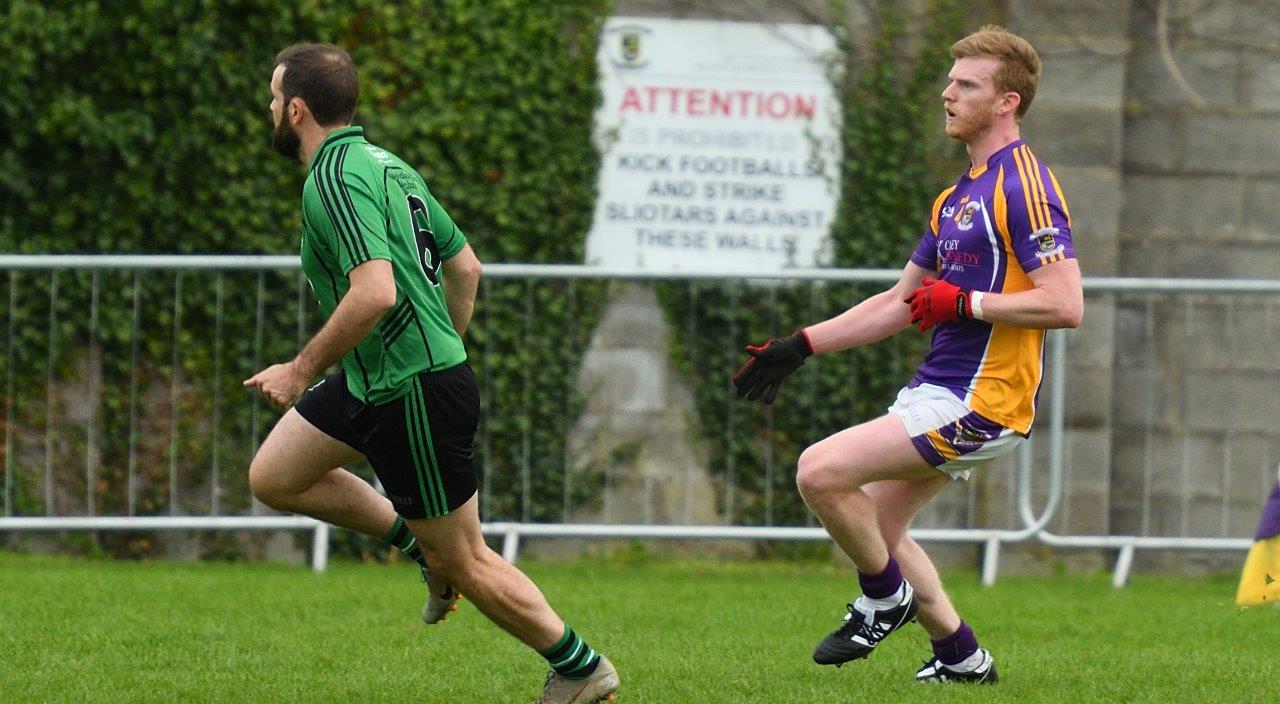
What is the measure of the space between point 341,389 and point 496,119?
4731 millimetres

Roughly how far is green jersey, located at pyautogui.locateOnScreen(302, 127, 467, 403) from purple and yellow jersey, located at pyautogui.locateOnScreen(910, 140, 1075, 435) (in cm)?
144

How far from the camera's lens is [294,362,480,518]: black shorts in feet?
14.2

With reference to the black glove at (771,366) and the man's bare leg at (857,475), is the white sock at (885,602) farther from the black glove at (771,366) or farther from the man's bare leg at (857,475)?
the black glove at (771,366)

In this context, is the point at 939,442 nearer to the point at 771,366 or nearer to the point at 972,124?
the point at 771,366

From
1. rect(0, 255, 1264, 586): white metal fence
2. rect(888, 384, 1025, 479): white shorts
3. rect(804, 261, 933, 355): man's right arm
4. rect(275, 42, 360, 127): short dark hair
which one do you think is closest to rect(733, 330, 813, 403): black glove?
rect(804, 261, 933, 355): man's right arm

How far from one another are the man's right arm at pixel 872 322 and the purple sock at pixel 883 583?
0.70 meters

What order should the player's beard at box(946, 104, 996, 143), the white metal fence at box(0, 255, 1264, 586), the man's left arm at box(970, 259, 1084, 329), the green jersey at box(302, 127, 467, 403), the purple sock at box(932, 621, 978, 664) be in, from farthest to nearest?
the white metal fence at box(0, 255, 1264, 586)
the purple sock at box(932, 621, 978, 664)
the player's beard at box(946, 104, 996, 143)
the man's left arm at box(970, 259, 1084, 329)
the green jersey at box(302, 127, 467, 403)

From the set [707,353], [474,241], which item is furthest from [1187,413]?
[474,241]

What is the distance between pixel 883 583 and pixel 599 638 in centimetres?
159

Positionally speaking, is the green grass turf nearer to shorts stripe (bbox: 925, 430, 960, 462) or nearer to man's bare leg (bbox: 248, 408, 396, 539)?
man's bare leg (bbox: 248, 408, 396, 539)

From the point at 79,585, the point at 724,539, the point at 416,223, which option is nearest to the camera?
the point at 416,223

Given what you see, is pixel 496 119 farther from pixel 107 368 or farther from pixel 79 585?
pixel 79 585

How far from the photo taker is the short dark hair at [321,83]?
14.5 ft

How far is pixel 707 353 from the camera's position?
29.3ft
